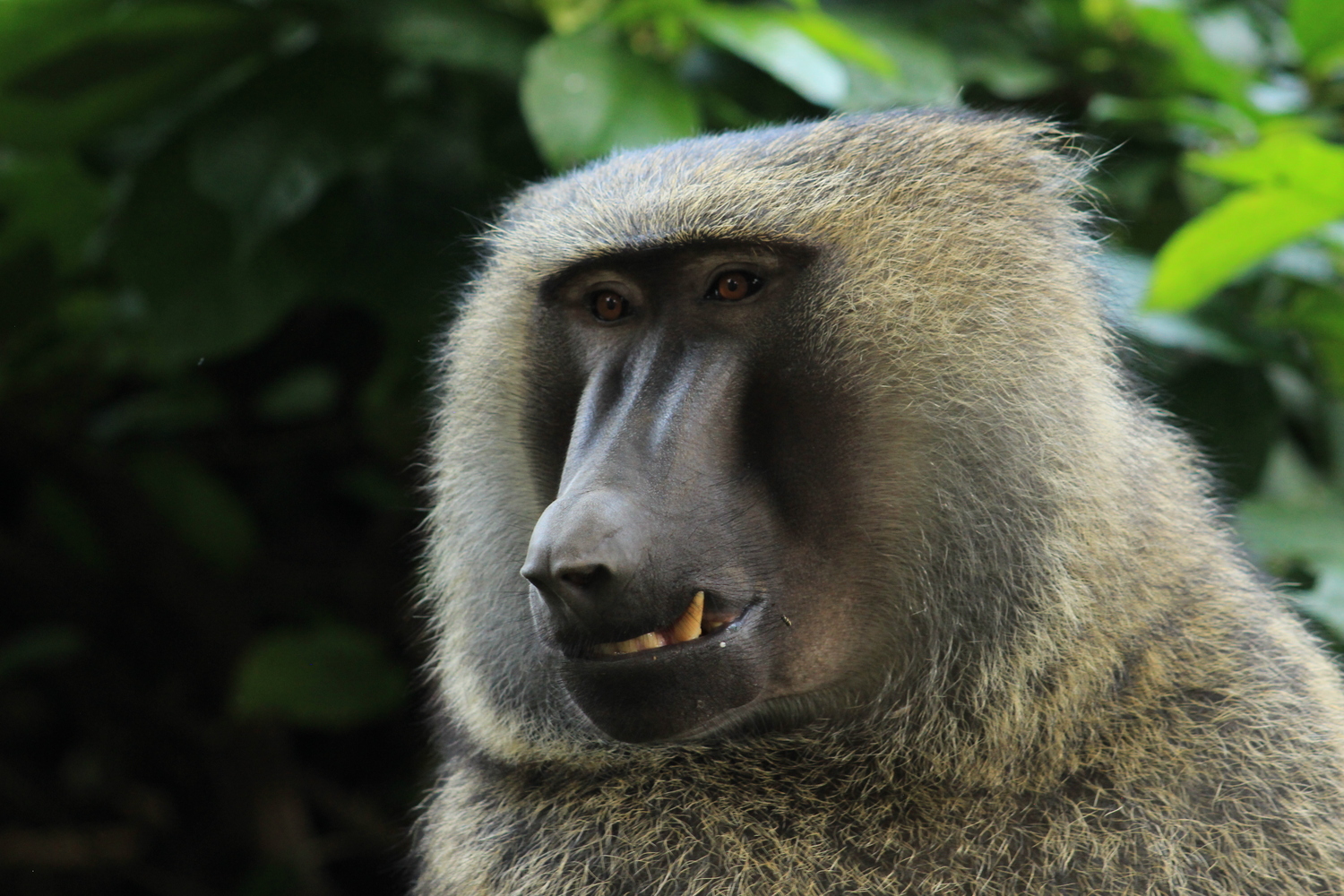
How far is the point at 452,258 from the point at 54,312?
5.35ft

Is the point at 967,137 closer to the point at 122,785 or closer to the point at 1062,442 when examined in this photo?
the point at 1062,442

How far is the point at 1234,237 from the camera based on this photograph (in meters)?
2.63

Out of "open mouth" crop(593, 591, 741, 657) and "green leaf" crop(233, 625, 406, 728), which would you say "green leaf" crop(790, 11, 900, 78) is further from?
"green leaf" crop(233, 625, 406, 728)

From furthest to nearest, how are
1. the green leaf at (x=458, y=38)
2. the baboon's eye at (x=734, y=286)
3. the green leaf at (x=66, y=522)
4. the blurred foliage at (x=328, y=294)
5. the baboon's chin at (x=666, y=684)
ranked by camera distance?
the green leaf at (x=66, y=522) < the green leaf at (x=458, y=38) < the blurred foliage at (x=328, y=294) < the baboon's eye at (x=734, y=286) < the baboon's chin at (x=666, y=684)

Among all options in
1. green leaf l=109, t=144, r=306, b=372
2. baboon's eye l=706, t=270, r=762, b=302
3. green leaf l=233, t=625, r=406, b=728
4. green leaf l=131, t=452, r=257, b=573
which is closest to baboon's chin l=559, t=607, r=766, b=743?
baboon's eye l=706, t=270, r=762, b=302

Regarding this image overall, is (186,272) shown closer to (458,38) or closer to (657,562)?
(458,38)

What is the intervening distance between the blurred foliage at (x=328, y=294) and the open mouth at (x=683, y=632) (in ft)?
3.66

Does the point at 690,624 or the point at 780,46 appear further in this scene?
the point at 780,46

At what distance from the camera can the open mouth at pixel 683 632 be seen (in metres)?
1.86

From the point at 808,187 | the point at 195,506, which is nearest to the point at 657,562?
the point at 808,187

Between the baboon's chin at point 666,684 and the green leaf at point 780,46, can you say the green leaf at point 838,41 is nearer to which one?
the green leaf at point 780,46

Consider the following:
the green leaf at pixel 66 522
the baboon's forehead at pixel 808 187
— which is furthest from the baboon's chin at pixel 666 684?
the green leaf at pixel 66 522

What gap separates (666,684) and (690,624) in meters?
0.09

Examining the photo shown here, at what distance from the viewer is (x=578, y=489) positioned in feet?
5.98
